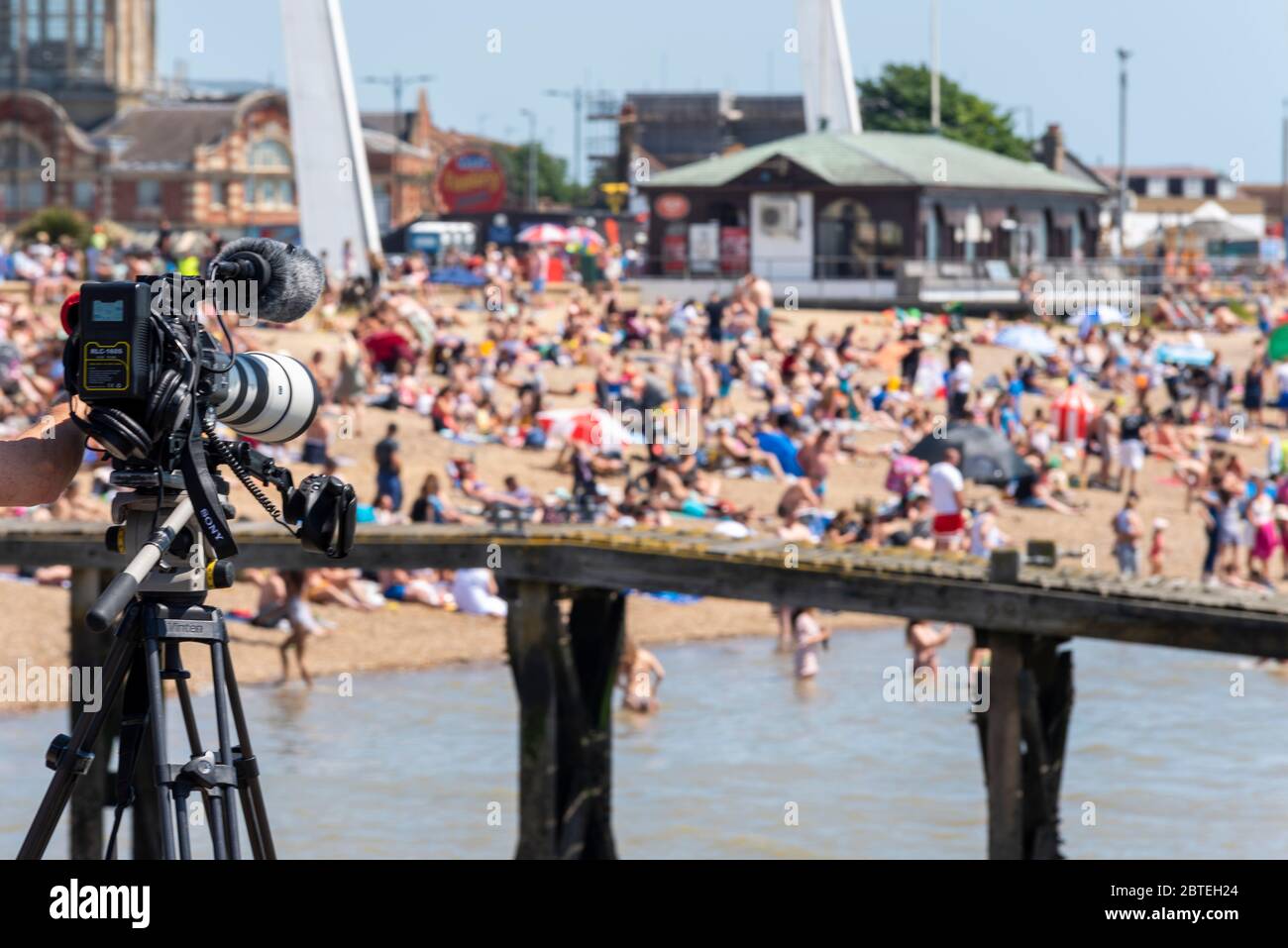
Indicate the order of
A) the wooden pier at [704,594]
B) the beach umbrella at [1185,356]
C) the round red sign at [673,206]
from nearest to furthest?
the wooden pier at [704,594]
the beach umbrella at [1185,356]
the round red sign at [673,206]

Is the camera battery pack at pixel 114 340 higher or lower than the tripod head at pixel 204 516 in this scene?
higher

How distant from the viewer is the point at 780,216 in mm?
48812

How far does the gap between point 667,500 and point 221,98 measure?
260 feet

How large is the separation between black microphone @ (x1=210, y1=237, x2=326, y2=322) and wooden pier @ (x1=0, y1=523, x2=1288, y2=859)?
6.49 m

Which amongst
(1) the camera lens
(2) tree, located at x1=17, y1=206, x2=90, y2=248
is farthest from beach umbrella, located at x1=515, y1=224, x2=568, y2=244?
(1) the camera lens

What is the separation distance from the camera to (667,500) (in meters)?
24.3

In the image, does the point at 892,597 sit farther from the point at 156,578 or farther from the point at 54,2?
the point at 54,2

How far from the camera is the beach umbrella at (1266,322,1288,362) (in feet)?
115

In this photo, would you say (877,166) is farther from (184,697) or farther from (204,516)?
(204,516)

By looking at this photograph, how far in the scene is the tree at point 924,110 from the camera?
91000 millimetres

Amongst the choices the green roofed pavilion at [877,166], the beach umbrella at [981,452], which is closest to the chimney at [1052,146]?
the green roofed pavilion at [877,166]

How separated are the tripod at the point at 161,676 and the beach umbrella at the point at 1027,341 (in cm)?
3491

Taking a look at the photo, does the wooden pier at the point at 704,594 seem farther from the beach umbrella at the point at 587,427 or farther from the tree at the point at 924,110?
the tree at the point at 924,110

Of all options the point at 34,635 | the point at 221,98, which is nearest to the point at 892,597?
the point at 34,635
